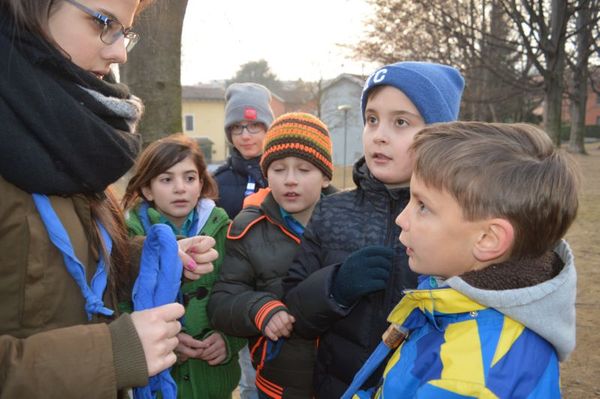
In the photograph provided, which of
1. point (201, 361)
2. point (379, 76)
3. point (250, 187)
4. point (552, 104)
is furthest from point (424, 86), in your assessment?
point (552, 104)

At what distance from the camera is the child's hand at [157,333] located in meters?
1.36

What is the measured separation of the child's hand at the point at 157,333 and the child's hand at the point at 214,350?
1.16 metres

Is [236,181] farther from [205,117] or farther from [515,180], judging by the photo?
[205,117]

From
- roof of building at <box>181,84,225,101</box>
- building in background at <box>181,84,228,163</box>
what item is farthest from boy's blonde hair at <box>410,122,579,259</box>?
roof of building at <box>181,84,225,101</box>

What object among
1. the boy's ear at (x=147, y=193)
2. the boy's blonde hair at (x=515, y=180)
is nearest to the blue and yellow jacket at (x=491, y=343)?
the boy's blonde hair at (x=515, y=180)

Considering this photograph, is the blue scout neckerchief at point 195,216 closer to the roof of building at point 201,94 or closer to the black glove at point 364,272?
the black glove at point 364,272

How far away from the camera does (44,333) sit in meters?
1.26

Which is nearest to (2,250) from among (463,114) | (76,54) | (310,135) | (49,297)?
(49,297)

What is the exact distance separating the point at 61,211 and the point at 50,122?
249 mm

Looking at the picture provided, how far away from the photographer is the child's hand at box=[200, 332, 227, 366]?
2553 millimetres

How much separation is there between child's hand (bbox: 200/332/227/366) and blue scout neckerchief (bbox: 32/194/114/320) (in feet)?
3.77

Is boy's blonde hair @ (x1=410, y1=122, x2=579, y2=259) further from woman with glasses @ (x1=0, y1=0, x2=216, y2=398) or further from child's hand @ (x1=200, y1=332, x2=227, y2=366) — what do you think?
child's hand @ (x1=200, y1=332, x2=227, y2=366)

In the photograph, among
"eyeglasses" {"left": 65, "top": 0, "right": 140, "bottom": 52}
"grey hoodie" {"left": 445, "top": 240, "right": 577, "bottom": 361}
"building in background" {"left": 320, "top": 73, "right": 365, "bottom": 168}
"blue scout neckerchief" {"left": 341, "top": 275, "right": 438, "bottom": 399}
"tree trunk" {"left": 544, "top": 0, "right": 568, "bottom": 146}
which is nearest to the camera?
"grey hoodie" {"left": 445, "top": 240, "right": 577, "bottom": 361}

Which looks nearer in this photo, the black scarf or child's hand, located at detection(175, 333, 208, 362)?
the black scarf
